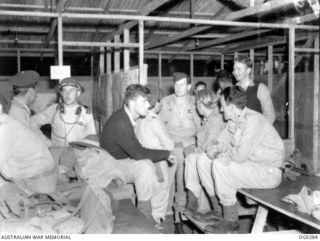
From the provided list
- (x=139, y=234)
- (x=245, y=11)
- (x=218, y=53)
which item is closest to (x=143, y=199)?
(x=139, y=234)

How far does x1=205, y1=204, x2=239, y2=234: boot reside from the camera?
3.47 metres

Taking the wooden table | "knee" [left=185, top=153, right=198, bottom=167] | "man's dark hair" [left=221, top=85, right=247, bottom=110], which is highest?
"man's dark hair" [left=221, top=85, right=247, bottom=110]

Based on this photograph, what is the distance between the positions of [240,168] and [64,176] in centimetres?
163

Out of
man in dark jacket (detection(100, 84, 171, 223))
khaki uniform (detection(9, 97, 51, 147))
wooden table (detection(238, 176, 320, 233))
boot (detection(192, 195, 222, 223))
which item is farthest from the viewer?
khaki uniform (detection(9, 97, 51, 147))

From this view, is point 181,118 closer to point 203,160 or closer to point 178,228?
point 203,160

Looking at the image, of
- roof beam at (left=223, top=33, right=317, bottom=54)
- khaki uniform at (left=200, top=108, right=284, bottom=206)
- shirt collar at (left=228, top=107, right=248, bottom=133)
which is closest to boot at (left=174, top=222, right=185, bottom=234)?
khaki uniform at (left=200, top=108, right=284, bottom=206)

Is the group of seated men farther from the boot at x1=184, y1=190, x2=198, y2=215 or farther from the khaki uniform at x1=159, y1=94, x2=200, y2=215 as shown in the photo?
the khaki uniform at x1=159, y1=94, x2=200, y2=215

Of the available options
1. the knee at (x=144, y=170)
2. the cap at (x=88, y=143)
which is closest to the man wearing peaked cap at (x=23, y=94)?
the cap at (x=88, y=143)

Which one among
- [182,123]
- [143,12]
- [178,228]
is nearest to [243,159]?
[178,228]

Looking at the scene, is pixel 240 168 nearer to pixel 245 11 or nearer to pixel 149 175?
pixel 149 175

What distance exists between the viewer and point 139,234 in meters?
2.55

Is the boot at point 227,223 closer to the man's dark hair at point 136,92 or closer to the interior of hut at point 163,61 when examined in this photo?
the interior of hut at point 163,61

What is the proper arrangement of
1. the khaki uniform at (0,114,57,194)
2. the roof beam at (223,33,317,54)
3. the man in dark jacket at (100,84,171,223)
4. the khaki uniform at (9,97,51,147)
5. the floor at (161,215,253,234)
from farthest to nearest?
the roof beam at (223,33,317,54)
the floor at (161,215,253,234)
the khaki uniform at (9,97,51,147)
the man in dark jacket at (100,84,171,223)
the khaki uniform at (0,114,57,194)

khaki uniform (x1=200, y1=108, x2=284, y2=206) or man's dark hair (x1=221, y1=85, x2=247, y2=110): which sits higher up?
man's dark hair (x1=221, y1=85, x2=247, y2=110)
